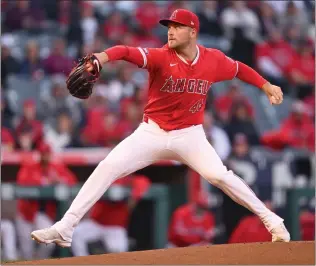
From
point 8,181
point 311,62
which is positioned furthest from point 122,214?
point 311,62

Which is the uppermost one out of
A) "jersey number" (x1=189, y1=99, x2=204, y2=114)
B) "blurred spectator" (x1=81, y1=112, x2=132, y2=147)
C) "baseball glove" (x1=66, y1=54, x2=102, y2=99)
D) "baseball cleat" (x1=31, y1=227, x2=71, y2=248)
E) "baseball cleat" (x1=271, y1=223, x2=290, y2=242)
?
"baseball glove" (x1=66, y1=54, x2=102, y2=99)

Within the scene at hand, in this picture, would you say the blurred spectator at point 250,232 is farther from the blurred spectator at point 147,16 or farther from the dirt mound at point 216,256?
the blurred spectator at point 147,16

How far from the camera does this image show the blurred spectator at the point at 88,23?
1216 cm

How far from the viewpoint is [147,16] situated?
1285cm


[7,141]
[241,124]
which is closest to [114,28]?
[241,124]

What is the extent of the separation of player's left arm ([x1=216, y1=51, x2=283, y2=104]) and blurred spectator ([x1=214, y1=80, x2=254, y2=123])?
4405 millimetres

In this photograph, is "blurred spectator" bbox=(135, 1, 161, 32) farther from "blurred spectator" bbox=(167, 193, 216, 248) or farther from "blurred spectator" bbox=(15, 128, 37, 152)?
"blurred spectator" bbox=(167, 193, 216, 248)

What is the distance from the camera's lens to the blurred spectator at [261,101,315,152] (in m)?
10.3

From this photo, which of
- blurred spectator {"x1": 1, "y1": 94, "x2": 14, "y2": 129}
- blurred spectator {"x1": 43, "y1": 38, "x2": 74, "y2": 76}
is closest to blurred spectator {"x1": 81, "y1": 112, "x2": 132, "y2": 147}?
blurred spectator {"x1": 1, "y1": 94, "x2": 14, "y2": 129}

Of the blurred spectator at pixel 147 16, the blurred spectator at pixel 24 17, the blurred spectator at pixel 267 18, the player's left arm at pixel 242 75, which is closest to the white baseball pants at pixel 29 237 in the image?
the player's left arm at pixel 242 75

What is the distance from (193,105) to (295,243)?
119cm

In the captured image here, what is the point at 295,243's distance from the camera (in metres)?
5.92

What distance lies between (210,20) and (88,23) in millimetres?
1919

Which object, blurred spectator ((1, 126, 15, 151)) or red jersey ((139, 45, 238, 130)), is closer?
red jersey ((139, 45, 238, 130))
